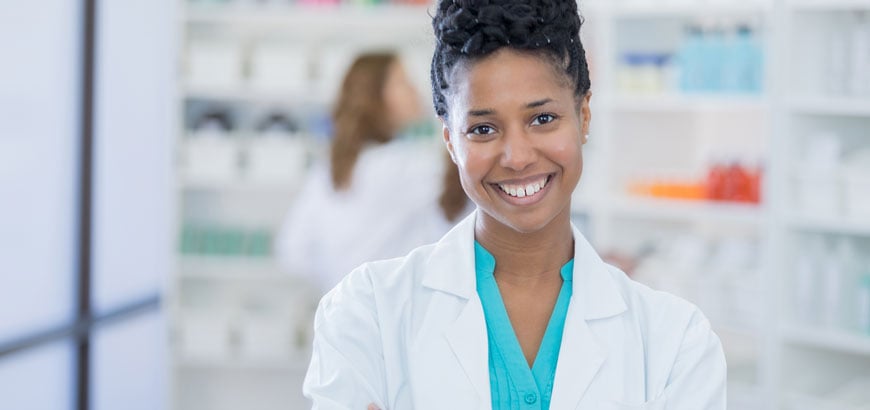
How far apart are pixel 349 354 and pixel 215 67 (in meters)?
3.00

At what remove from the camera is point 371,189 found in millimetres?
3203

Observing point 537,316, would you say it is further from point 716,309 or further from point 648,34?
point 648,34

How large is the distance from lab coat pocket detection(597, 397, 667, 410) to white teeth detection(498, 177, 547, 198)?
0.26 metres

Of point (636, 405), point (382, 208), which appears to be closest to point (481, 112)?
point (636, 405)

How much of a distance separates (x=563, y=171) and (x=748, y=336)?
2.59 metres

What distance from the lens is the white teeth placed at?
1314 mm

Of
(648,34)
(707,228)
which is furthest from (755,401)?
(648,34)

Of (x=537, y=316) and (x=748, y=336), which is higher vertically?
(x=537, y=316)

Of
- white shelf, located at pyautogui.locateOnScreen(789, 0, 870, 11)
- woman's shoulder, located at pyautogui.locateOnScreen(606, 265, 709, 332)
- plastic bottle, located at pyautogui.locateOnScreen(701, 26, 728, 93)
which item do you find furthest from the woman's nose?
plastic bottle, located at pyautogui.locateOnScreen(701, 26, 728, 93)

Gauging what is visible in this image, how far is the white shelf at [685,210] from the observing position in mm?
3555

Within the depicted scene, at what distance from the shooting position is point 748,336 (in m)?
3.72

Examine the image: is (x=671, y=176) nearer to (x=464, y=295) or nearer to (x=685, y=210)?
(x=685, y=210)

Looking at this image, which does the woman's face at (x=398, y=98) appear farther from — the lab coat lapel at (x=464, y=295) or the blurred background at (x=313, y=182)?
the lab coat lapel at (x=464, y=295)

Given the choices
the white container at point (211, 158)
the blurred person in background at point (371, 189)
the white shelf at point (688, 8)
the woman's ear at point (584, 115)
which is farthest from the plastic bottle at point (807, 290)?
the woman's ear at point (584, 115)
